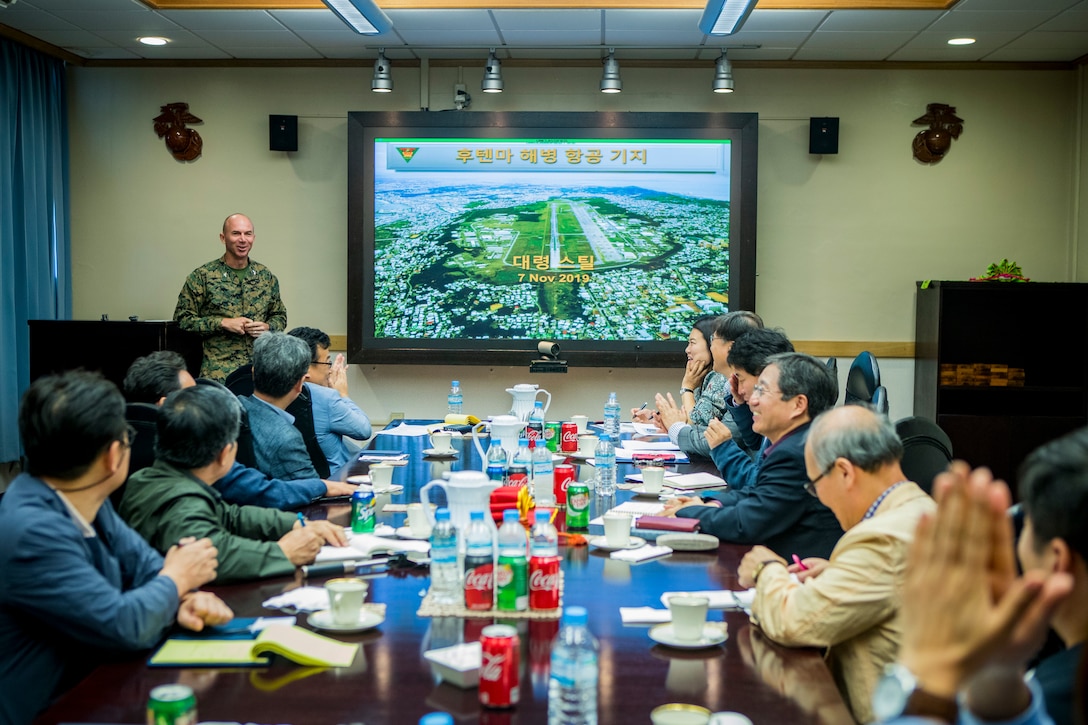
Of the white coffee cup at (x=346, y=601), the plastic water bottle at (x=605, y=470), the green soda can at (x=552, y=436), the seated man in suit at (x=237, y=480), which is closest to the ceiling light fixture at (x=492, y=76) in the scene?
the green soda can at (x=552, y=436)

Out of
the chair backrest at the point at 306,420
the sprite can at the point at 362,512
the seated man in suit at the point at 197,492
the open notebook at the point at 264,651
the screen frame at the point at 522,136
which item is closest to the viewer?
the open notebook at the point at 264,651

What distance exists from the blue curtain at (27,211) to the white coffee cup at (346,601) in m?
4.93

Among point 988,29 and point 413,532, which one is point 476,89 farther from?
point 413,532

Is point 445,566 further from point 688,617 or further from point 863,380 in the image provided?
point 863,380

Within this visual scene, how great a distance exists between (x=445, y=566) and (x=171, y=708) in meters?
0.80

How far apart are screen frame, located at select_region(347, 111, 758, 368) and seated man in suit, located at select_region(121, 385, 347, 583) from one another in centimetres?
429

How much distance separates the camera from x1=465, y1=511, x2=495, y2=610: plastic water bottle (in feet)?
7.06

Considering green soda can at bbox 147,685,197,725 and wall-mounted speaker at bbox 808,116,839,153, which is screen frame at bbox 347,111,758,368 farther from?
green soda can at bbox 147,685,197,725

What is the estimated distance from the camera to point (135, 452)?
3109 millimetres

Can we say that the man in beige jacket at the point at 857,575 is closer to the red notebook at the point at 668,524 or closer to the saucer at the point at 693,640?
the saucer at the point at 693,640

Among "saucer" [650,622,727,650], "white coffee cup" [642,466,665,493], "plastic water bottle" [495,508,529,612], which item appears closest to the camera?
"saucer" [650,622,727,650]

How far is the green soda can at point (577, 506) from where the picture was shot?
2.92 meters

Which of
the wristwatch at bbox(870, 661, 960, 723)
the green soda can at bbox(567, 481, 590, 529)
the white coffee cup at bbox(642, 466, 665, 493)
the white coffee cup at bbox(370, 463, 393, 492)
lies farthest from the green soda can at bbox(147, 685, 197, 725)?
the white coffee cup at bbox(642, 466, 665, 493)

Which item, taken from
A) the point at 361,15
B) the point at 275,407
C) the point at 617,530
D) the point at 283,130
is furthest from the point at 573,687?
the point at 283,130
